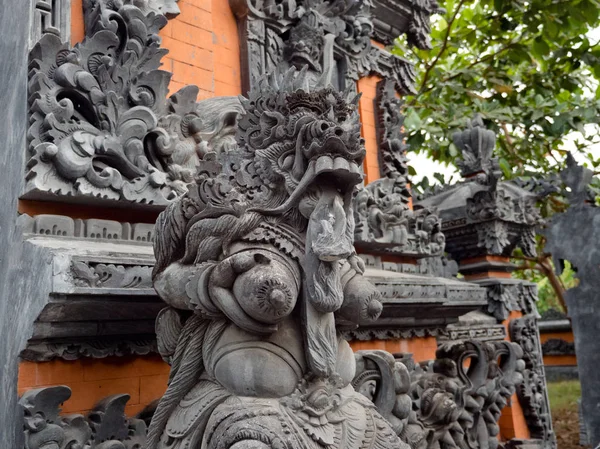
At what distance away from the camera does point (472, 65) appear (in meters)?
10.8

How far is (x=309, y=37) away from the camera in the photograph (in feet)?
15.9

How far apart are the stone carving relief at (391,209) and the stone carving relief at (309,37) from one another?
1.51 feet

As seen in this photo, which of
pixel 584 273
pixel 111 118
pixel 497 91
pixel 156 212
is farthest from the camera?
pixel 497 91

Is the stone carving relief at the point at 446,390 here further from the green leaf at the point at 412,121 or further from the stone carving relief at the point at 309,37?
the green leaf at the point at 412,121

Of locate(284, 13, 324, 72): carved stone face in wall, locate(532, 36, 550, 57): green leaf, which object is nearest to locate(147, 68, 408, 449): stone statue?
locate(284, 13, 324, 72): carved stone face in wall

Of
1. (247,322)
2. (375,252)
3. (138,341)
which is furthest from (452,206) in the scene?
(247,322)

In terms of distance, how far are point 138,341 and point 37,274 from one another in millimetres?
606

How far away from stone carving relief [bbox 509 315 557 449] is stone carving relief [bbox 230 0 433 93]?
12.2 feet

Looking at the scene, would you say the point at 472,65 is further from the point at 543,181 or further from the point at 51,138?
the point at 51,138

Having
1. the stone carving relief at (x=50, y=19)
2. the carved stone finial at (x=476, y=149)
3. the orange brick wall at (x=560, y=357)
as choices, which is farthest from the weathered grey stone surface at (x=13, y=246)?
the orange brick wall at (x=560, y=357)

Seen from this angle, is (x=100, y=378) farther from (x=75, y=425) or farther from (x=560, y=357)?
(x=560, y=357)

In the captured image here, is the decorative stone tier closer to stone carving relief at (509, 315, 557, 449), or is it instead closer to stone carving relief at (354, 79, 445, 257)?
stone carving relief at (354, 79, 445, 257)

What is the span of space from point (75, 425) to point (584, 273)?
6608 millimetres

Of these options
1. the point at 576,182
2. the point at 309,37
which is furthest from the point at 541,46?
the point at 309,37
